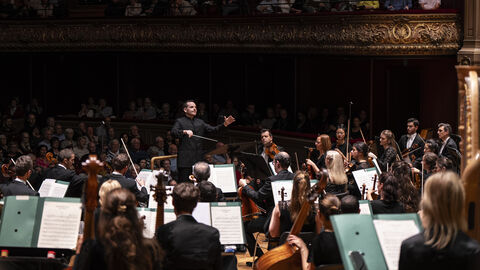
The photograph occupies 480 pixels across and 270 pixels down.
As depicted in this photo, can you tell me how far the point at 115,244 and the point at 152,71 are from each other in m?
15.9

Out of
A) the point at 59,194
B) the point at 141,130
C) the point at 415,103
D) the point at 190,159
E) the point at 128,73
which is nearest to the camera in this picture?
the point at 59,194

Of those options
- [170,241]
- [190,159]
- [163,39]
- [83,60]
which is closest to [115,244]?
[170,241]

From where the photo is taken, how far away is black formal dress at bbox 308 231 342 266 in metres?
5.18

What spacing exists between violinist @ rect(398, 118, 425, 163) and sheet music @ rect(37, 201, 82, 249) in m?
5.92

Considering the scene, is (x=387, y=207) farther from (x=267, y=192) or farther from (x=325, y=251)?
(x=267, y=192)

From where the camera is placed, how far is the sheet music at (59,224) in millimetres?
5492

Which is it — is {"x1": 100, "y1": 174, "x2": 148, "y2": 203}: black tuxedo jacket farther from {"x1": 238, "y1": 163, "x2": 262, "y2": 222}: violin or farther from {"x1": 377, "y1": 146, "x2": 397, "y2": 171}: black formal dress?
{"x1": 377, "y1": 146, "x2": 397, "y2": 171}: black formal dress

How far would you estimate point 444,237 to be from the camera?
3.88 metres

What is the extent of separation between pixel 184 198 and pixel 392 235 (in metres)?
1.33

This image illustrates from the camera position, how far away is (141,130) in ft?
55.6

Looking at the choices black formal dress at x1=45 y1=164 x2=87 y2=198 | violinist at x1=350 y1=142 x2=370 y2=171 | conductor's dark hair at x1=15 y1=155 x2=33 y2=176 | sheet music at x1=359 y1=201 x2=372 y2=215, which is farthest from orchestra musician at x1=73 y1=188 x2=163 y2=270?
violinist at x1=350 y1=142 x2=370 y2=171

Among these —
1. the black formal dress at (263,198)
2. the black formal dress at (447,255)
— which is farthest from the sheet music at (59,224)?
the black formal dress at (447,255)

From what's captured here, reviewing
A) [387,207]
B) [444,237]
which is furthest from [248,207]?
[444,237]

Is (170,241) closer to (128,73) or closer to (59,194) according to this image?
(59,194)
